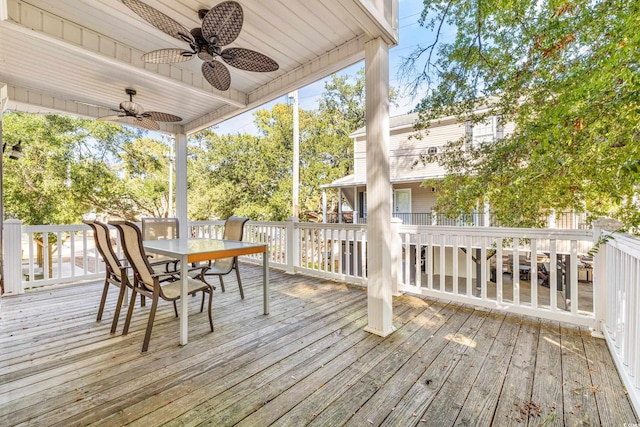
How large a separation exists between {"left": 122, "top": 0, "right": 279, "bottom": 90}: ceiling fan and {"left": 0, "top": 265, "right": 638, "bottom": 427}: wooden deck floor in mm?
2558

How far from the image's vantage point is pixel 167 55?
2.59 meters

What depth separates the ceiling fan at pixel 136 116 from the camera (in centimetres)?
383

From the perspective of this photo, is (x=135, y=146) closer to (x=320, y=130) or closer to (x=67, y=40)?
(x=320, y=130)

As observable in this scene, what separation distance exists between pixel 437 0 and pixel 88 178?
11.0 meters

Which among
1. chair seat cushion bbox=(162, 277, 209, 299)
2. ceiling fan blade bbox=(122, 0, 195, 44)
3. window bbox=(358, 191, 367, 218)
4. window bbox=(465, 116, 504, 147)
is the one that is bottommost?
chair seat cushion bbox=(162, 277, 209, 299)

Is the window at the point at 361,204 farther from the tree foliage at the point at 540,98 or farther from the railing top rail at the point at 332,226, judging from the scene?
the tree foliage at the point at 540,98

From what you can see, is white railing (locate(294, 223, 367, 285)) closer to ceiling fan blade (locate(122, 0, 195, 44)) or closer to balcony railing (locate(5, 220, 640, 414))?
balcony railing (locate(5, 220, 640, 414))

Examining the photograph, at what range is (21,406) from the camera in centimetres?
164

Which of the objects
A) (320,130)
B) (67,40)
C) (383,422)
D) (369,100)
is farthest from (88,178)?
(383,422)

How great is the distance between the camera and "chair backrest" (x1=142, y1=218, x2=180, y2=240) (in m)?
4.16

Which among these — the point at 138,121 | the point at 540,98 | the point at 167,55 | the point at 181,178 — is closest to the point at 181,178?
Result: the point at 181,178

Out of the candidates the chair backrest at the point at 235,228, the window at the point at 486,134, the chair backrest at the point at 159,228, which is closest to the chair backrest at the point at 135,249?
the chair backrest at the point at 235,228

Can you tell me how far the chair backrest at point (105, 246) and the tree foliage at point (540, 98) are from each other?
12.7ft

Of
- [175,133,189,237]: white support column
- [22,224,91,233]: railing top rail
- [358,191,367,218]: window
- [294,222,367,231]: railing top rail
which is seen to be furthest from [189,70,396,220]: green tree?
[22,224,91,233]: railing top rail
